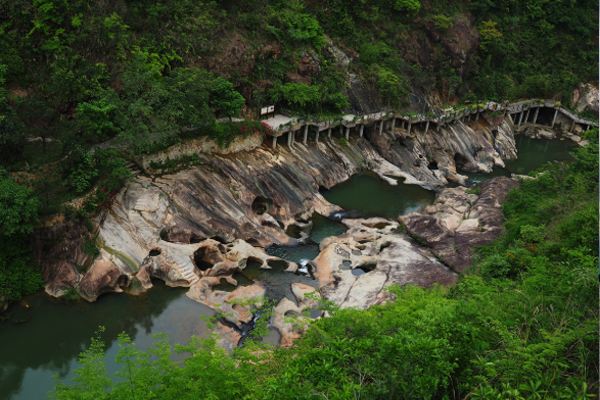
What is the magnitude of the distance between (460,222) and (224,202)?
16.5 m

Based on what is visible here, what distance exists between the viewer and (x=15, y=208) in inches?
985

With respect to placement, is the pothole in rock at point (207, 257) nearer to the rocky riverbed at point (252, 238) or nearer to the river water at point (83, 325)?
the rocky riverbed at point (252, 238)

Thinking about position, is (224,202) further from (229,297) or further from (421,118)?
(421,118)

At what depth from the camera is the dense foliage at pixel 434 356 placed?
38.1 feet

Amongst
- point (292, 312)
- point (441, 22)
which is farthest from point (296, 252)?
point (441, 22)

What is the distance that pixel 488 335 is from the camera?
539 inches

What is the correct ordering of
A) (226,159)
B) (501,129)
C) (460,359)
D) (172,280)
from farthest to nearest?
1. (501,129)
2. (226,159)
3. (172,280)
4. (460,359)

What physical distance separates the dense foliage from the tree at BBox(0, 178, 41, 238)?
11.9 metres

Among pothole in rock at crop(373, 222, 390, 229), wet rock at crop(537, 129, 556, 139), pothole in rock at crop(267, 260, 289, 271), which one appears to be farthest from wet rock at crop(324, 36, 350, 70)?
wet rock at crop(537, 129, 556, 139)

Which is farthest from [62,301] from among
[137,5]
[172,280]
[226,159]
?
[137,5]

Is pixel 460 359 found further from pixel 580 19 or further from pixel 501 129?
pixel 580 19

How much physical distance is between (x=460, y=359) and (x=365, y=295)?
13.6 m

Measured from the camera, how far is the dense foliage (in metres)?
11.6

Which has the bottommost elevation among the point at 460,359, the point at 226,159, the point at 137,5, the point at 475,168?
the point at 475,168
